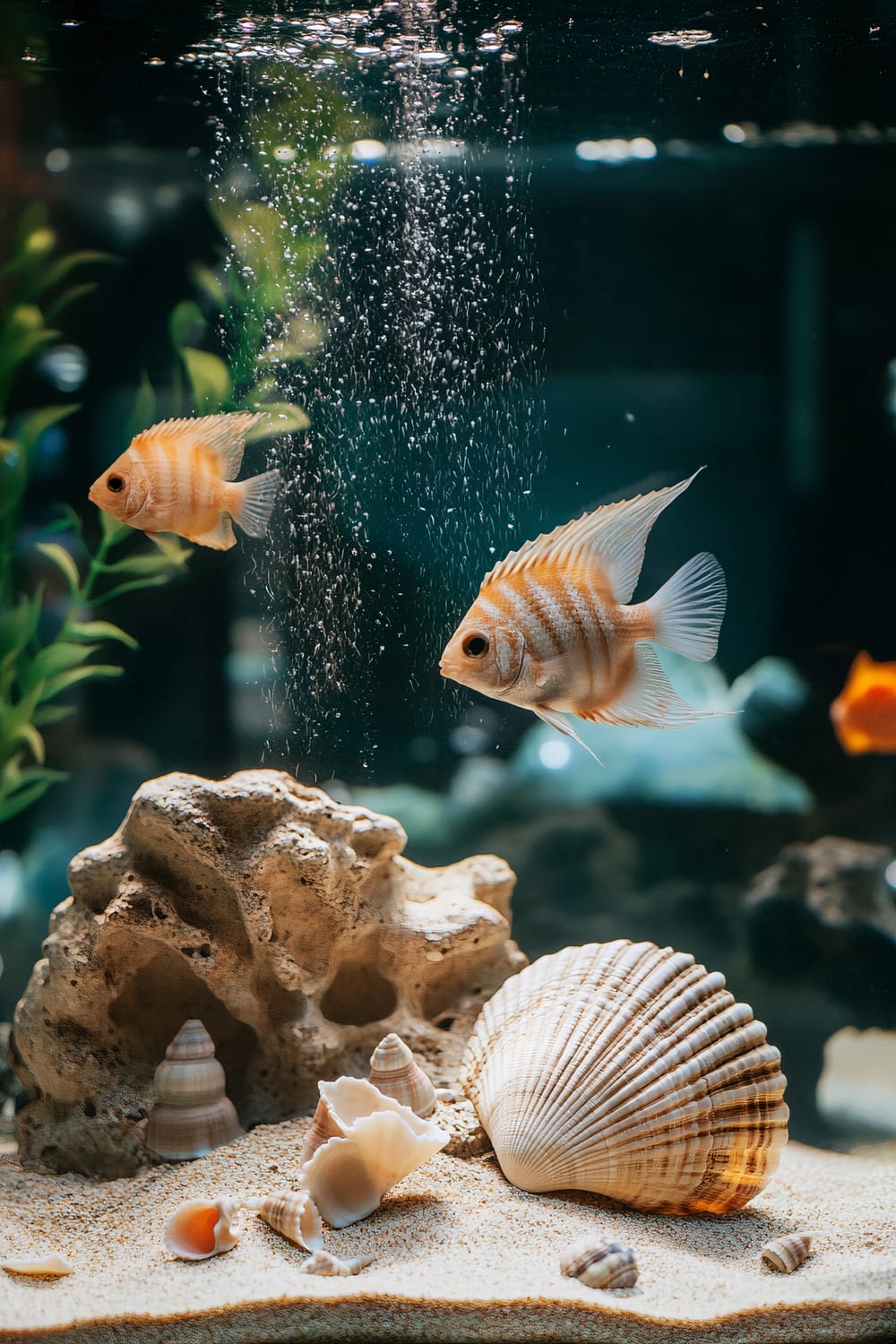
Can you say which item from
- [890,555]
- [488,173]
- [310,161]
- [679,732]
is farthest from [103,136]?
Result: [890,555]

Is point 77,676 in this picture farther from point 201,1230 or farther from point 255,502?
point 201,1230

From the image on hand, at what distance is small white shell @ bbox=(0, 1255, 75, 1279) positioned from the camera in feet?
5.94

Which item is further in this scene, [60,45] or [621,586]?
[60,45]

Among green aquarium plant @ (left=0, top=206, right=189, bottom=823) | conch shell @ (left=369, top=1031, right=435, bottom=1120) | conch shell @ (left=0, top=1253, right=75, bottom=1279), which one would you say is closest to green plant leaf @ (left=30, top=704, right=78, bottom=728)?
green aquarium plant @ (left=0, top=206, right=189, bottom=823)

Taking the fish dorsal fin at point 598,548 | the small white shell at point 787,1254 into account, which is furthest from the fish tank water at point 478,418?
the small white shell at point 787,1254

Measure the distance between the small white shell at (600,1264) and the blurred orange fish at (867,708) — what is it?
81.8 inches

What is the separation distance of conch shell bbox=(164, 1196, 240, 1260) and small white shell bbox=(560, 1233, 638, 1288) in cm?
66

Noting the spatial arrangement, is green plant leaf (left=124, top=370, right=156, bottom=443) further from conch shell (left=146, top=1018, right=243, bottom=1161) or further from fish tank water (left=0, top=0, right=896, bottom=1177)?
conch shell (left=146, top=1018, right=243, bottom=1161)

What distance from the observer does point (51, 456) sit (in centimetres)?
343

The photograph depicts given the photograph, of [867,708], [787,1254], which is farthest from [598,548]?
[867,708]

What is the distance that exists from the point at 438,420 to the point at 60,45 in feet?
5.45

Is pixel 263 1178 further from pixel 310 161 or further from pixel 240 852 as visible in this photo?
pixel 310 161

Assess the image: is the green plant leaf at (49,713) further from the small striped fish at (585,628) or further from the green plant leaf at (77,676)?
the small striped fish at (585,628)

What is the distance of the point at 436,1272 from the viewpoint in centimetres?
175
